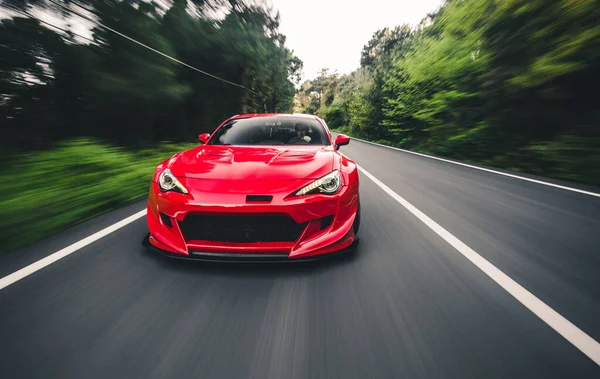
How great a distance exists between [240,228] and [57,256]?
5.84 ft

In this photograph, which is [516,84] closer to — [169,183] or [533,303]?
[533,303]

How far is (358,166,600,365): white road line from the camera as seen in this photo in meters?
1.92

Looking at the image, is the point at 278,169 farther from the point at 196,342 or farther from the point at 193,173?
the point at 196,342

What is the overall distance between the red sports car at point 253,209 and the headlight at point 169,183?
1 cm

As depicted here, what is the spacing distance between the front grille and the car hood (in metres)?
0.39

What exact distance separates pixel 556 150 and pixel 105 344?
1051cm

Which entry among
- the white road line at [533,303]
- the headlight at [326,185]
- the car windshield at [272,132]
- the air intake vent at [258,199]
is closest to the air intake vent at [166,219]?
the air intake vent at [258,199]

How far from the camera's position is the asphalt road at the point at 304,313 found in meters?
1.75

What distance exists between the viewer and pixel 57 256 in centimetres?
306

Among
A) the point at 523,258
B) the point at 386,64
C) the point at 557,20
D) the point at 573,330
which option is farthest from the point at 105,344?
the point at 386,64

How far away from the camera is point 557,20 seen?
936 centimetres

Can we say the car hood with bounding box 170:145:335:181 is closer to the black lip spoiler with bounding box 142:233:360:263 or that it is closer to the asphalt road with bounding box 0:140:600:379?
the black lip spoiler with bounding box 142:233:360:263

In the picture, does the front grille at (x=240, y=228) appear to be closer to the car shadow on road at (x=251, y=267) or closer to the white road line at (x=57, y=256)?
the car shadow on road at (x=251, y=267)

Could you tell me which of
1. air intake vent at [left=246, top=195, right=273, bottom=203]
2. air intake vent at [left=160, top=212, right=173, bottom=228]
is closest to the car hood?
air intake vent at [left=246, top=195, right=273, bottom=203]
